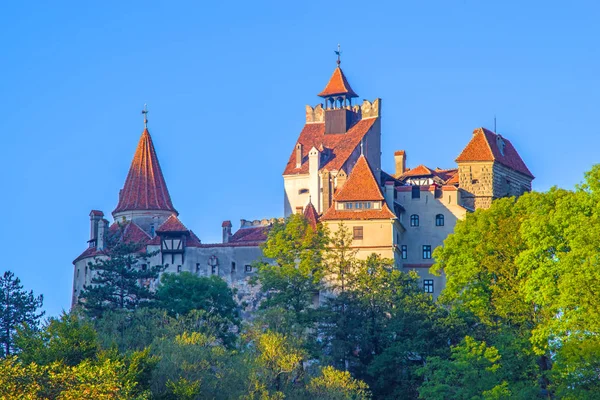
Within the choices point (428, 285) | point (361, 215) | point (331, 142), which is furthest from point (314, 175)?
point (428, 285)

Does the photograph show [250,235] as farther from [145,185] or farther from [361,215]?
[361,215]

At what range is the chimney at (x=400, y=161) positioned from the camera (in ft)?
342

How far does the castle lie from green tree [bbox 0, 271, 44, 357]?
370 inches

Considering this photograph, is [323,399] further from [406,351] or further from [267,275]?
[267,275]

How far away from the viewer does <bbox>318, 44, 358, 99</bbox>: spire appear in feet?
337

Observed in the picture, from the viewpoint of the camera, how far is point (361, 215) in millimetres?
86562

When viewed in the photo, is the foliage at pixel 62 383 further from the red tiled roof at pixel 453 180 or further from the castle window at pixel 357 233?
the red tiled roof at pixel 453 180

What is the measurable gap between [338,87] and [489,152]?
51.0ft

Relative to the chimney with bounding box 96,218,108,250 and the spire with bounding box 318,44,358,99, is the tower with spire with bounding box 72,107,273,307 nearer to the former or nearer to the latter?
the chimney with bounding box 96,218,108,250

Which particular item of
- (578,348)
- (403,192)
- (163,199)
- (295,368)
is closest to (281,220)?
(403,192)

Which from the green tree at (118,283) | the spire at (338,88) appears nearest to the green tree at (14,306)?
the green tree at (118,283)

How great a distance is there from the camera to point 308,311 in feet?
263

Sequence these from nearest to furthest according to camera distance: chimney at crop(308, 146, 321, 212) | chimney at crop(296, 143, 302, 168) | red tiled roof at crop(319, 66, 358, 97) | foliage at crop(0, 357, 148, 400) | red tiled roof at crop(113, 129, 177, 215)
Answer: foliage at crop(0, 357, 148, 400) → chimney at crop(308, 146, 321, 212) → chimney at crop(296, 143, 302, 168) → red tiled roof at crop(113, 129, 177, 215) → red tiled roof at crop(319, 66, 358, 97)

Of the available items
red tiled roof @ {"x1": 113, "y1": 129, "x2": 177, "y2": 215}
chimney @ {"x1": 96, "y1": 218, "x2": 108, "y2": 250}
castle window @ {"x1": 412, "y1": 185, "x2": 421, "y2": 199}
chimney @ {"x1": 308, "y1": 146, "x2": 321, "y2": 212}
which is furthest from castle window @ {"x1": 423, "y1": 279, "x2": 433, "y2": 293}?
chimney @ {"x1": 96, "y1": 218, "x2": 108, "y2": 250}
